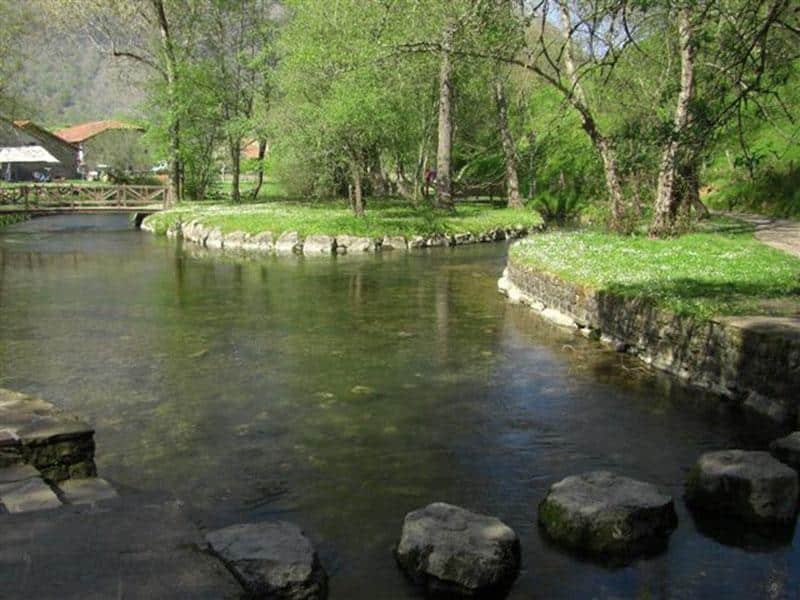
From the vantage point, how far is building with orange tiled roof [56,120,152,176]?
9999 cm

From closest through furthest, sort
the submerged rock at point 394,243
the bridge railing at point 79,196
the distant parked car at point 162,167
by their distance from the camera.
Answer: the submerged rock at point 394,243 → the bridge railing at point 79,196 → the distant parked car at point 162,167

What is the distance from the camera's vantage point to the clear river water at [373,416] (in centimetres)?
804

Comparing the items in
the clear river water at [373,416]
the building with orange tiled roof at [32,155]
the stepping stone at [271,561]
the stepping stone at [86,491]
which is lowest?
the clear river water at [373,416]

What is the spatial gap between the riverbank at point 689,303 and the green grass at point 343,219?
1339 cm

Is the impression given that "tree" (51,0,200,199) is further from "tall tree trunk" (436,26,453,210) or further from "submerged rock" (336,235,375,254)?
"submerged rock" (336,235,375,254)

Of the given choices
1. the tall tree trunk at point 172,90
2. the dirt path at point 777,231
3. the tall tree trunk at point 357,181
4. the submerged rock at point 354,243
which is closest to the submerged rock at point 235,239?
the submerged rock at point 354,243

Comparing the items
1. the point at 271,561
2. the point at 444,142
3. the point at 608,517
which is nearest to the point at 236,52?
the point at 444,142

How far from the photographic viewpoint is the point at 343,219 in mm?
38562

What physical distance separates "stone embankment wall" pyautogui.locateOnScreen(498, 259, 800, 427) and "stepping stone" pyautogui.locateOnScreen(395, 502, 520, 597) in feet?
20.4

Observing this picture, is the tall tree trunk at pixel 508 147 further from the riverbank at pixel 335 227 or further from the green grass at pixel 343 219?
the riverbank at pixel 335 227

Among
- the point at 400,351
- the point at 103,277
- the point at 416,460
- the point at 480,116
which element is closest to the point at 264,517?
the point at 416,460

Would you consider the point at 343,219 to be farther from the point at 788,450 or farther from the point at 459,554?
the point at 459,554

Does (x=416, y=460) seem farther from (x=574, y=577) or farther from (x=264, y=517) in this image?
(x=574, y=577)

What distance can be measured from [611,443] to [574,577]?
152 inches
